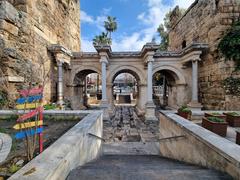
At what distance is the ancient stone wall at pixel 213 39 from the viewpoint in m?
6.81

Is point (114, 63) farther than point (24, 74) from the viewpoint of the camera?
Yes

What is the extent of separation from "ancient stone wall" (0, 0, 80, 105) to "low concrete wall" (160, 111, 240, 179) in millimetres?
5543

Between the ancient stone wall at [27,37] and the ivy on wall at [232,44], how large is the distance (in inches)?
354

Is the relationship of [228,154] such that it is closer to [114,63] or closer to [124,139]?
[124,139]

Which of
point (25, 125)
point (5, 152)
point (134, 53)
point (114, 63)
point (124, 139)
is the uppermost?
point (134, 53)

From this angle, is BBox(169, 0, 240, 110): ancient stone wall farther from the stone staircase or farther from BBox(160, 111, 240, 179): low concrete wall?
BBox(160, 111, 240, 179): low concrete wall

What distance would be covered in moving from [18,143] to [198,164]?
3.29 metres

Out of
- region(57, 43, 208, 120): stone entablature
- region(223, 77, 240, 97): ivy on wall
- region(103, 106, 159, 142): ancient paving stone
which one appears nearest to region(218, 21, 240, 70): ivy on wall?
region(223, 77, 240, 97): ivy on wall

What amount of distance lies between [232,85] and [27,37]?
1006 centimetres

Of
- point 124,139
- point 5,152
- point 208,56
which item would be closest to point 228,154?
point 5,152

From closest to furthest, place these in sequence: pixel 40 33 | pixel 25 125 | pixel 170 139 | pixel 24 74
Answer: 1. pixel 25 125
2. pixel 170 139
3. pixel 24 74
4. pixel 40 33

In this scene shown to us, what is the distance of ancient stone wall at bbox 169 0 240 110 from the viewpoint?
681cm

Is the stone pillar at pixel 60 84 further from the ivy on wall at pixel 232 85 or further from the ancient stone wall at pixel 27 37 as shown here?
the ivy on wall at pixel 232 85

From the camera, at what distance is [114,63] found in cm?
981
